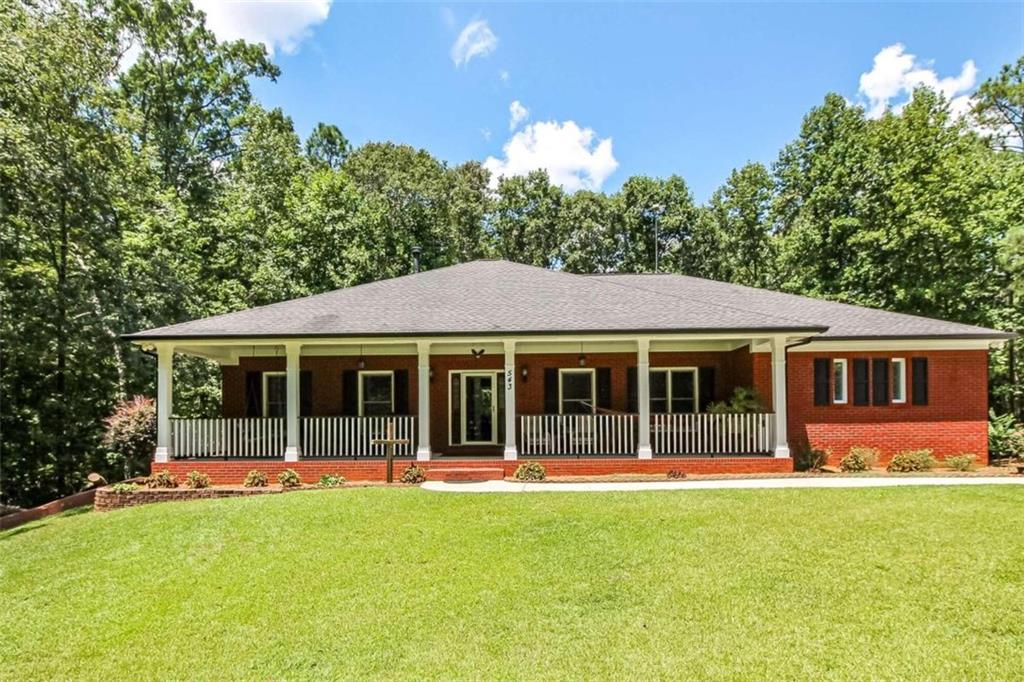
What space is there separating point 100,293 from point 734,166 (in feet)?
93.7

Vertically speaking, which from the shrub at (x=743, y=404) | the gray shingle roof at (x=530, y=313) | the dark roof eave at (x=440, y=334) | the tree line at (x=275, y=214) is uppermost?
the tree line at (x=275, y=214)

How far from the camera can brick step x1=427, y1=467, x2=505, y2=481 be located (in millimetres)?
11391

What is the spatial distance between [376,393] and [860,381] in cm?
1170

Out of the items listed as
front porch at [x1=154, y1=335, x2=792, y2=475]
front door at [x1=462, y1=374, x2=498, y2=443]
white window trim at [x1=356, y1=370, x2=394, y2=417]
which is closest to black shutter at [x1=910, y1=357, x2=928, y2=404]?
front porch at [x1=154, y1=335, x2=792, y2=475]

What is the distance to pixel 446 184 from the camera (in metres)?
32.5

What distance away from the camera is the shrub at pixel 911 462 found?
462 inches

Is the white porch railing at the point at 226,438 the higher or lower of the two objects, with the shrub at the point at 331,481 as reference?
higher

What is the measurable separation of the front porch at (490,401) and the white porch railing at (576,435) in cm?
3

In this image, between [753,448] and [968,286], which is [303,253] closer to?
[753,448]

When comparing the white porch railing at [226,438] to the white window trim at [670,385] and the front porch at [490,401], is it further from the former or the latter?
the white window trim at [670,385]

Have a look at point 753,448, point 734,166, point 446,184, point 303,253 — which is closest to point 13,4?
point 303,253

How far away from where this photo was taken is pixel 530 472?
1123 centimetres

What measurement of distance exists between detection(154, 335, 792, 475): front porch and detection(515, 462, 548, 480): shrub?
1.44 ft

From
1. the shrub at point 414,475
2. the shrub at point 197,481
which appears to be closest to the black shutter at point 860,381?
the shrub at point 414,475
